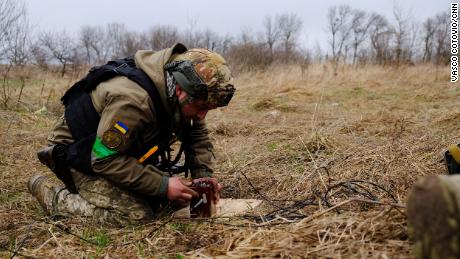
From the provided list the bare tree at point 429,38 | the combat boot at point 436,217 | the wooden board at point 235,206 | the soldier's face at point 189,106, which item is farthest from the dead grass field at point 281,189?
the bare tree at point 429,38

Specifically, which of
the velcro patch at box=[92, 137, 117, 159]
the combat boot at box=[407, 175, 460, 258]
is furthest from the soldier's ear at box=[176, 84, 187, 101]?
the combat boot at box=[407, 175, 460, 258]

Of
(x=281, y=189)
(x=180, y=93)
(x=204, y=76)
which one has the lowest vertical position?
(x=281, y=189)

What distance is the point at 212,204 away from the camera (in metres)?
2.81

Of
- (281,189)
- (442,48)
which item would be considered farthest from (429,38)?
(281,189)

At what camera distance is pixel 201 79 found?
2.50 meters

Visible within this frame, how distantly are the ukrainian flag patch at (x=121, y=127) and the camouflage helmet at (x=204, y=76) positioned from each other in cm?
39

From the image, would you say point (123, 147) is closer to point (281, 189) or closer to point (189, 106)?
point (189, 106)

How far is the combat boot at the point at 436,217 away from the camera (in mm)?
1082

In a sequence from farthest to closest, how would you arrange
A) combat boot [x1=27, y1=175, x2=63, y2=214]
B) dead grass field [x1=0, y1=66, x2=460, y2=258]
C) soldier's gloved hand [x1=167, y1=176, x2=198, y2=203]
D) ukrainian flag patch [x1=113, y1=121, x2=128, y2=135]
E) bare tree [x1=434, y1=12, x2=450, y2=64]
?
bare tree [x1=434, y1=12, x2=450, y2=64] < combat boot [x1=27, y1=175, x2=63, y2=214] < soldier's gloved hand [x1=167, y1=176, x2=198, y2=203] < ukrainian flag patch [x1=113, y1=121, x2=128, y2=135] < dead grass field [x1=0, y1=66, x2=460, y2=258]

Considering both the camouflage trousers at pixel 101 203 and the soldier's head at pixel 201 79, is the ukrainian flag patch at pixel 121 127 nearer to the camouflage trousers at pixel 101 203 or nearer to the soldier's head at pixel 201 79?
the soldier's head at pixel 201 79

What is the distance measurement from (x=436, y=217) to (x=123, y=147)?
1.79 metres

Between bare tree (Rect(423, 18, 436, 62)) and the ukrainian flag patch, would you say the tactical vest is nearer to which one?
the ukrainian flag patch

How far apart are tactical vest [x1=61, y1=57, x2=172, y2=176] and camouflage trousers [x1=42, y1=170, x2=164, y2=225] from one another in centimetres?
10

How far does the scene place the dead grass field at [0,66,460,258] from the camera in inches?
68.9
